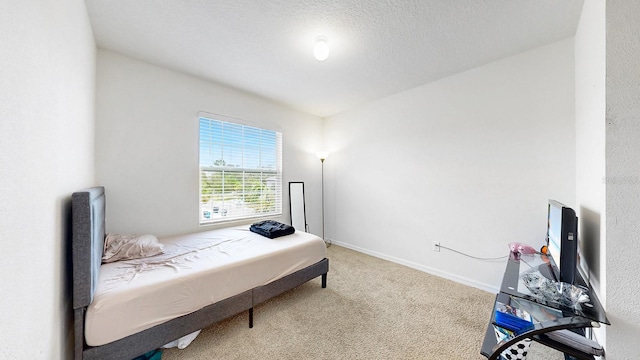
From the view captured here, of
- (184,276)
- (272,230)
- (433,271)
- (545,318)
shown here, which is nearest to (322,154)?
(272,230)

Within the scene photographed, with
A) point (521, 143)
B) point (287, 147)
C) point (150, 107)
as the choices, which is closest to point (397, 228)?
point (521, 143)

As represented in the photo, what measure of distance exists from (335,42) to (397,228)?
2.59 metres

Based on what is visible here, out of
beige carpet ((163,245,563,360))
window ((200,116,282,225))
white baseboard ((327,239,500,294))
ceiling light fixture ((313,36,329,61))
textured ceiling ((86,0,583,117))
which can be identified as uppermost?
textured ceiling ((86,0,583,117))

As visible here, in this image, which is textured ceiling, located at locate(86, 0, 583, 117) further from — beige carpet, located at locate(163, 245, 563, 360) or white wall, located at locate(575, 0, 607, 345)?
beige carpet, located at locate(163, 245, 563, 360)

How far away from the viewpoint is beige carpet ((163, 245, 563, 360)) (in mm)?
1600

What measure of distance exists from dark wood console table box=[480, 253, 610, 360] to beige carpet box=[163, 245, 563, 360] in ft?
1.98

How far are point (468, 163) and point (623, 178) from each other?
1612mm

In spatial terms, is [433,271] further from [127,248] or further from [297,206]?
[127,248]

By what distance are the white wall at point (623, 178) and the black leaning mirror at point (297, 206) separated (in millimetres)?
3337

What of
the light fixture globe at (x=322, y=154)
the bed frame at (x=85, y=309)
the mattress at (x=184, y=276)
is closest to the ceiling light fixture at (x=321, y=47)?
the mattress at (x=184, y=276)

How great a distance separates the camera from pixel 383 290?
2.49m

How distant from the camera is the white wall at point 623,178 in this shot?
1012 millimetres

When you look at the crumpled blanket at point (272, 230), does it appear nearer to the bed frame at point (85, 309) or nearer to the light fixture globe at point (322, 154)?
the bed frame at point (85, 309)

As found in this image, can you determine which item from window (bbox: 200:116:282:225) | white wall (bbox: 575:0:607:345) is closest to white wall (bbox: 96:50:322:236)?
window (bbox: 200:116:282:225)
